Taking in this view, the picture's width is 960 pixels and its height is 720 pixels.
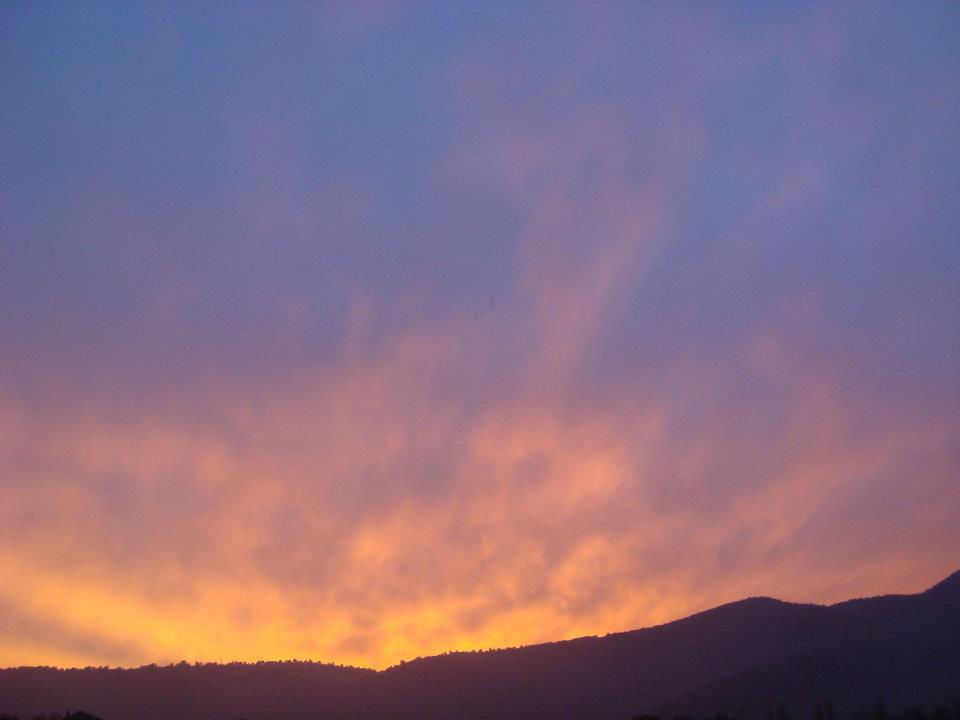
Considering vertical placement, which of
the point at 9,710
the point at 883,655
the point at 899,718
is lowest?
the point at 899,718

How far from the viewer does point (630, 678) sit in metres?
180

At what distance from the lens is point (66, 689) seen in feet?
593

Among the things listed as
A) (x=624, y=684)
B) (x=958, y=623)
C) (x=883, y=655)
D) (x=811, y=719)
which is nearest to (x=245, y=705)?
(x=624, y=684)

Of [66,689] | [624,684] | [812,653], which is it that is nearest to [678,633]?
A: [624,684]

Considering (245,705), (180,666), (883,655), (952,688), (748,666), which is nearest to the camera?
(952,688)

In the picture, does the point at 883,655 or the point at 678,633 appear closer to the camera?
the point at 883,655

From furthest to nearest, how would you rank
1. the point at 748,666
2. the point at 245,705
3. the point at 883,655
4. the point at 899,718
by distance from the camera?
the point at 245,705
the point at 748,666
the point at 883,655
the point at 899,718

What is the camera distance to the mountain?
15025cm

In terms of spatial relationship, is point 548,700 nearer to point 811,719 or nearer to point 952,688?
point 811,719

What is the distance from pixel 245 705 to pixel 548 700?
69.6 m

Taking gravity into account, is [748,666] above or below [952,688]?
above

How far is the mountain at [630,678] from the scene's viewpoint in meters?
150

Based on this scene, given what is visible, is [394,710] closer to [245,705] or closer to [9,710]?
[245,705]

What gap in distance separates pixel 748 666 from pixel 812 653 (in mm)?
13896
